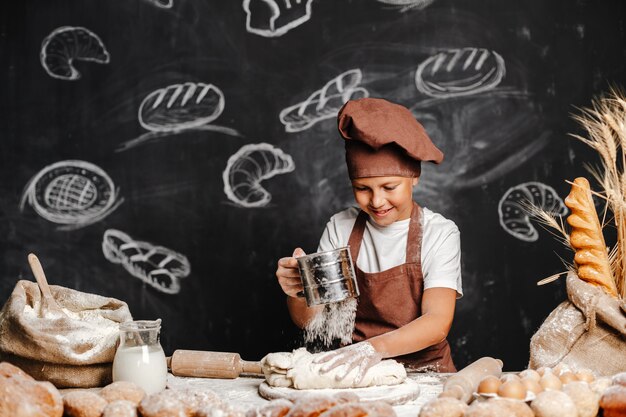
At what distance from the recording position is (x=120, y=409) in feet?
4.48

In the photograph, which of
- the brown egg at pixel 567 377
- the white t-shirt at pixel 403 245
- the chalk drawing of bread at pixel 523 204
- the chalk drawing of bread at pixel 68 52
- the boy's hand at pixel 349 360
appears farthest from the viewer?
the chalk drawing of bread at pixel 68 52

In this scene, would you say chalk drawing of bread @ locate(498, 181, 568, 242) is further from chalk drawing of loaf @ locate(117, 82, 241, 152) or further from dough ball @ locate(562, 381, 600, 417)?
dough ball @ locate(562, 381, 600, 417)

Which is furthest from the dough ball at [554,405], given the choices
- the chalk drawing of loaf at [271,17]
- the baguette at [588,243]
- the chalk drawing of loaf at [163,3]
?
the chalk drawing of loaf at [163,3]

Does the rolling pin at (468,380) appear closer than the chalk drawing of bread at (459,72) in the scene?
Yes

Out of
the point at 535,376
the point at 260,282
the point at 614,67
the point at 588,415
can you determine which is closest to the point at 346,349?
the point at 535,376

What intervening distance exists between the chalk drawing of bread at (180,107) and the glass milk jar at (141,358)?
5.64ft

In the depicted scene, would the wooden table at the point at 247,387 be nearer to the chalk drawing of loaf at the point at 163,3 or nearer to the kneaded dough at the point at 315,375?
the kneaded dough at the point at 315,375

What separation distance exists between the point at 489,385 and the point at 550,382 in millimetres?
132

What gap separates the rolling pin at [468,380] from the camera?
1465mm

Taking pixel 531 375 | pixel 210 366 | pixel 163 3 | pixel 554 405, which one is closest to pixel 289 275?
pixel 210 366

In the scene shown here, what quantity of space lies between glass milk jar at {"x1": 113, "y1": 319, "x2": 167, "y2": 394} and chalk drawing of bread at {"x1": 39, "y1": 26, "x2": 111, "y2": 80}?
1.95 m

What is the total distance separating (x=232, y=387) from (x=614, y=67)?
92.9 inches

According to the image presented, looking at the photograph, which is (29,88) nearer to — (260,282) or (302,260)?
(260,282)

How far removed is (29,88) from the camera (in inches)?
128
